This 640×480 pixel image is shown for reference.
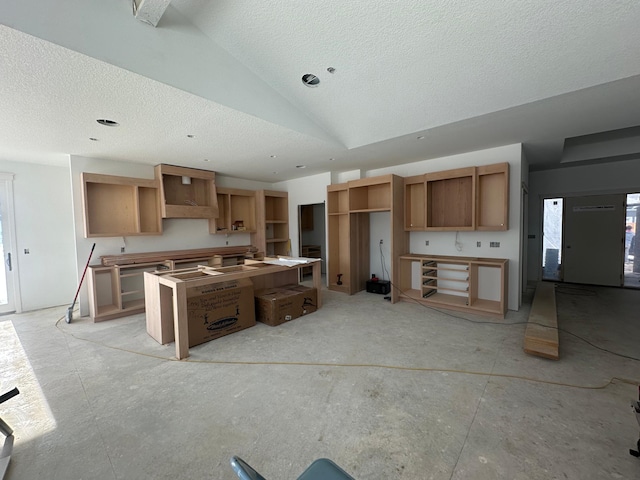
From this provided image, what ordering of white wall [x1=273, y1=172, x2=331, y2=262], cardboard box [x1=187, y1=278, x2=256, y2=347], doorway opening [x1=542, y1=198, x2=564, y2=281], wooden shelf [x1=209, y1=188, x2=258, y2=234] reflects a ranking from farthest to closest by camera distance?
doorway opening [x1=542, y1=198, x2=564, y2=281] → white wall [x1=273, y1=172, x2=331, y2=262] → wooden shelf [x1=209, y1=188, x2=258, y2=234] → cardboard box [x1=187, y1=278, x2=256, y2=347]

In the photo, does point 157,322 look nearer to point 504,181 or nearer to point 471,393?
point 471,393

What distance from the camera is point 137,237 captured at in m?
5.04

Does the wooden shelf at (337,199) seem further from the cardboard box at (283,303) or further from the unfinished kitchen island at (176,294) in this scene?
the unfinished kitchen island at (176,294)

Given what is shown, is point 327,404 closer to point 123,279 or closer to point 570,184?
point 123,279

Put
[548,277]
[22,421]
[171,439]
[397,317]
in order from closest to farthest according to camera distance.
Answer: [171,439]
[22,421]
[397,317]
[548,277]

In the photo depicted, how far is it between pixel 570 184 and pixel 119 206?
9.51m

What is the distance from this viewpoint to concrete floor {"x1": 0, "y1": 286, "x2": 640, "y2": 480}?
1.65m

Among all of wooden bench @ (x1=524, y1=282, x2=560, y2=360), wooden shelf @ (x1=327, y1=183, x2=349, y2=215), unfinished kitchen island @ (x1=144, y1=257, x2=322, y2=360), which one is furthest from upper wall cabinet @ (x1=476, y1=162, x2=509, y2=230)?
unfinished kitchen island @ (x1=144, y1=257, x2=322, y2=360)

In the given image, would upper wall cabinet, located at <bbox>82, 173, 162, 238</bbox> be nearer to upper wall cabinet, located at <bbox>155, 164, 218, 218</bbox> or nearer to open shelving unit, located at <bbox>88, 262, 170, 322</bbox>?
upper wall cabinet, located at <bbox>155, 164, 218, 218</bbox>

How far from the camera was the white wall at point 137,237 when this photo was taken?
4434 mm

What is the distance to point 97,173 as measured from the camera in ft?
14.9

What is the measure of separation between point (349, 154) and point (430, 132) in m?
1.43

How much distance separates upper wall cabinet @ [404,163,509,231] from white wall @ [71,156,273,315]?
407 centimetres

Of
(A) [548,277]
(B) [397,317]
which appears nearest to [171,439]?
(B) [397,317]
